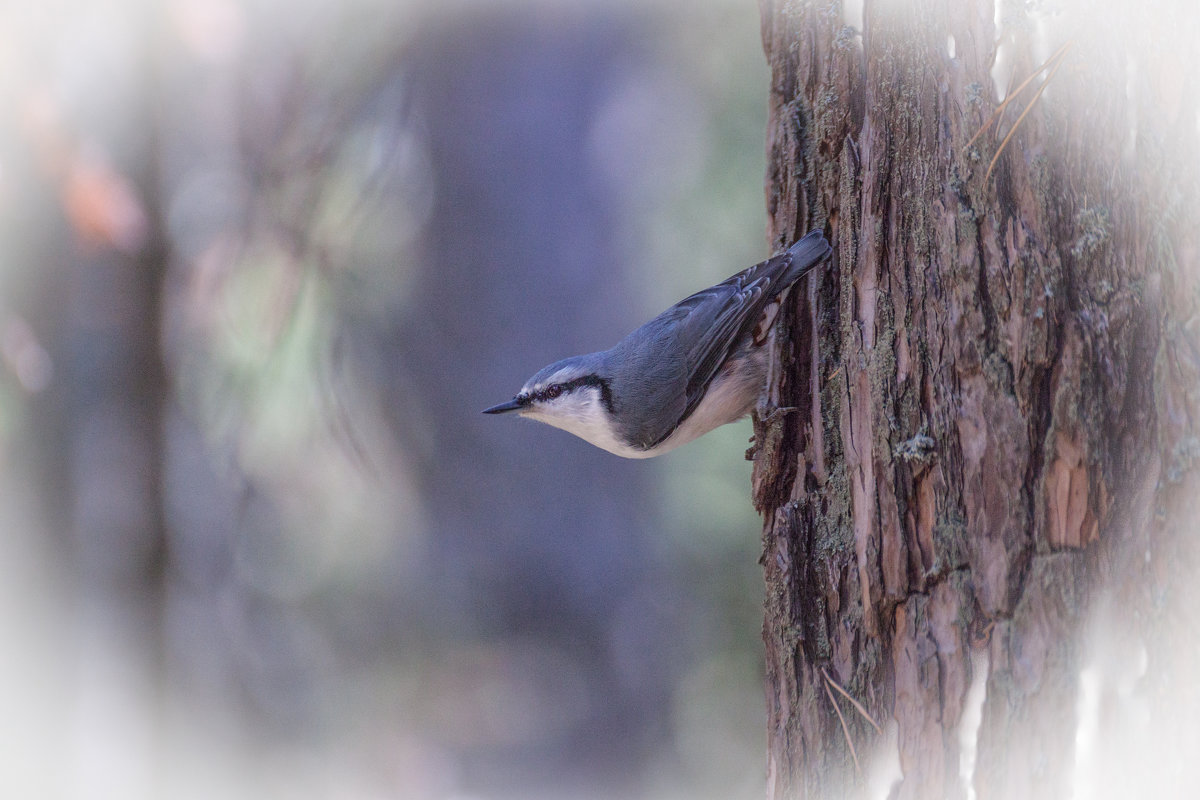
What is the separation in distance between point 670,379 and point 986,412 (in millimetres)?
1167

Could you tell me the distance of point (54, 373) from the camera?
3045 mm

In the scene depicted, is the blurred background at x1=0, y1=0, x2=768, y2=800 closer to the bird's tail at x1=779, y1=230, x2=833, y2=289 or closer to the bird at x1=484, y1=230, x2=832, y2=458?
the bird at x1=484, y1=230, x2=832, y2=458

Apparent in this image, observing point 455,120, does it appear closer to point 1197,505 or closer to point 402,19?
point 402,19

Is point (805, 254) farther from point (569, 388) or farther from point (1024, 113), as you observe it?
point (569, 388)

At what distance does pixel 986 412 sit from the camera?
3.91 ft

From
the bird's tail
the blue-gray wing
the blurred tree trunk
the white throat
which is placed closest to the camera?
the blurred tree trunk

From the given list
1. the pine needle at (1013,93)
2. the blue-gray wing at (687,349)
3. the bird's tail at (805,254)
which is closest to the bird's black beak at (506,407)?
the blue-gray wing at (687,349)

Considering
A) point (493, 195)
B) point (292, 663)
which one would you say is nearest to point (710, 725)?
point (292, 663)

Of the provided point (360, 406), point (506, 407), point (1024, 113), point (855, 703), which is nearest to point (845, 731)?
point (855, 703)

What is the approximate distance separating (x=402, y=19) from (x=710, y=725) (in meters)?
4.06

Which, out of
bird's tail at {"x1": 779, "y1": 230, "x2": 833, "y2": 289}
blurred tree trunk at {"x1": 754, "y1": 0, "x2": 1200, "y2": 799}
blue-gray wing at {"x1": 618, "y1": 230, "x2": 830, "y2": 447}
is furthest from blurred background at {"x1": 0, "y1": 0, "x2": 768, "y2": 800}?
blurred tree trunk at {"x1": 754, "y1": 0, "x2": 1200, "y2": 799}

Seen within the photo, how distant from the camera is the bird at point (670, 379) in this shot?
2.17m

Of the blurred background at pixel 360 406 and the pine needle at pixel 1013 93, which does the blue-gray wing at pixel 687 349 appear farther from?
the blurred background at pixel 360 406

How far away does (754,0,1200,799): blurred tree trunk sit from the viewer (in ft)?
3.31
